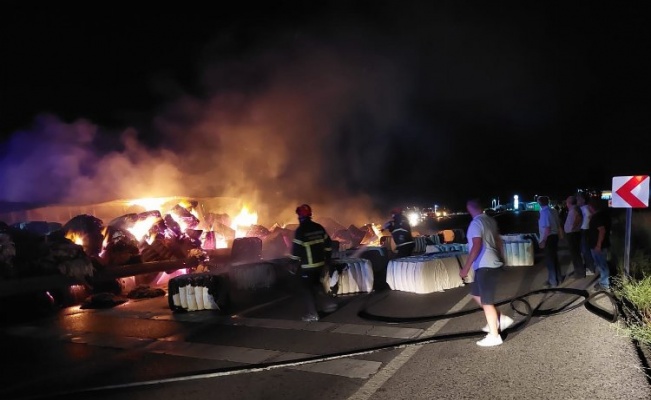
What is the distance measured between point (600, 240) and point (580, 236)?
891mm

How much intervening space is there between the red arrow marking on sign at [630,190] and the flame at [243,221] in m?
14.7

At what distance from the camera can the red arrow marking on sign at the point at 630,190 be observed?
7.07m

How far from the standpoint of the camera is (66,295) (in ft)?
32.3

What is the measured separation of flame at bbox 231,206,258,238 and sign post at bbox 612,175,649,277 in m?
14.6

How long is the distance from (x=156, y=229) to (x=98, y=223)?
166 cm

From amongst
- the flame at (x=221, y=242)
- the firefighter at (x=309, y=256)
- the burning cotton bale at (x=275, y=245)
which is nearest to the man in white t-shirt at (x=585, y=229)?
the firefighter at (x=309, y=256)

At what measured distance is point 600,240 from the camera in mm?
7746

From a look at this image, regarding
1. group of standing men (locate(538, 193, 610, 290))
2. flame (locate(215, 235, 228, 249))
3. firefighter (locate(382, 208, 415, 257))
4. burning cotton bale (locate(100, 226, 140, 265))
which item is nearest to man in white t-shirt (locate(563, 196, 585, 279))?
group of standing men (locate(538, 193, 610, 290))

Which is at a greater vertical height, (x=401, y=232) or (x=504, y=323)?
(x=401, y=232)

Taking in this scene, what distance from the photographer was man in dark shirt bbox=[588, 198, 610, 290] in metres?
7.53

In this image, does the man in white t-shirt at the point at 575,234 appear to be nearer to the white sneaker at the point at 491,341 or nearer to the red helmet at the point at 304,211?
the white sneaker at the point at 491,341

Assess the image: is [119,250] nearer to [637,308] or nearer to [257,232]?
[257,232]

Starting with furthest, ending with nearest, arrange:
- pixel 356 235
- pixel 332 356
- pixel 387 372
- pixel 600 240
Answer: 1. pixel 356 235
2. pixel 600 240
3. pixel 332 356
4. pixel 387 372

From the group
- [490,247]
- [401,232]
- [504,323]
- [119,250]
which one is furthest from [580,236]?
[119,250]
